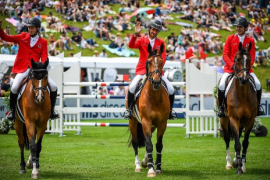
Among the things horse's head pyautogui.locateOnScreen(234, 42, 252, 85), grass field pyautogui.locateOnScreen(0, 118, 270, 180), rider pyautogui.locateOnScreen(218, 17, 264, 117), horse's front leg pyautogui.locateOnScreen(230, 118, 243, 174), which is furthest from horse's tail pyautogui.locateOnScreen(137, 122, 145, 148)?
horse's head pyautogui.locateOnScreen(234, 42, 252, 85)

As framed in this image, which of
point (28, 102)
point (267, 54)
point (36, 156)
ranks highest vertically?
point (28, 102)

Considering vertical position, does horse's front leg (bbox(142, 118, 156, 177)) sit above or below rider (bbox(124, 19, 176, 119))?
below

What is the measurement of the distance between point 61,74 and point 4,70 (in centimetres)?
714

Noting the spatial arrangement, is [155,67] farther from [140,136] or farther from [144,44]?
[140,136]

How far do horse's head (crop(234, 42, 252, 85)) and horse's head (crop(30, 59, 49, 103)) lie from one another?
12.2 ft

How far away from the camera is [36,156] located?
33.0 feet

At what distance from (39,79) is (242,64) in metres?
3.92

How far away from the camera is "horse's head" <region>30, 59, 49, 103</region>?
9609mm

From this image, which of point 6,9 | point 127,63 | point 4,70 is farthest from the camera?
point 6,9

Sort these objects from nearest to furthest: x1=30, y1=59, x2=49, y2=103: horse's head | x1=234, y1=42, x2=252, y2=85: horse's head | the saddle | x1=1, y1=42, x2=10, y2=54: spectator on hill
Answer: x1=30, y1=59, x2=49, y2=103: horse's head < x1=234, y1=42, x2=252, y2=85: horse's head < the saddle < x1=1, y1=42, x2=10, y2=54: spectator on hill

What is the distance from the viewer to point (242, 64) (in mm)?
9984

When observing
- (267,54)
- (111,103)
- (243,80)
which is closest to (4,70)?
(111,103)

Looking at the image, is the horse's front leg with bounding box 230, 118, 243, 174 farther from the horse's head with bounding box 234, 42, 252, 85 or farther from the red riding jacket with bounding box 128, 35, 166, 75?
the red riding jacket with bounding box 128, 35, 166, 75

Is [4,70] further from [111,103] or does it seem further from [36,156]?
[36,156]
